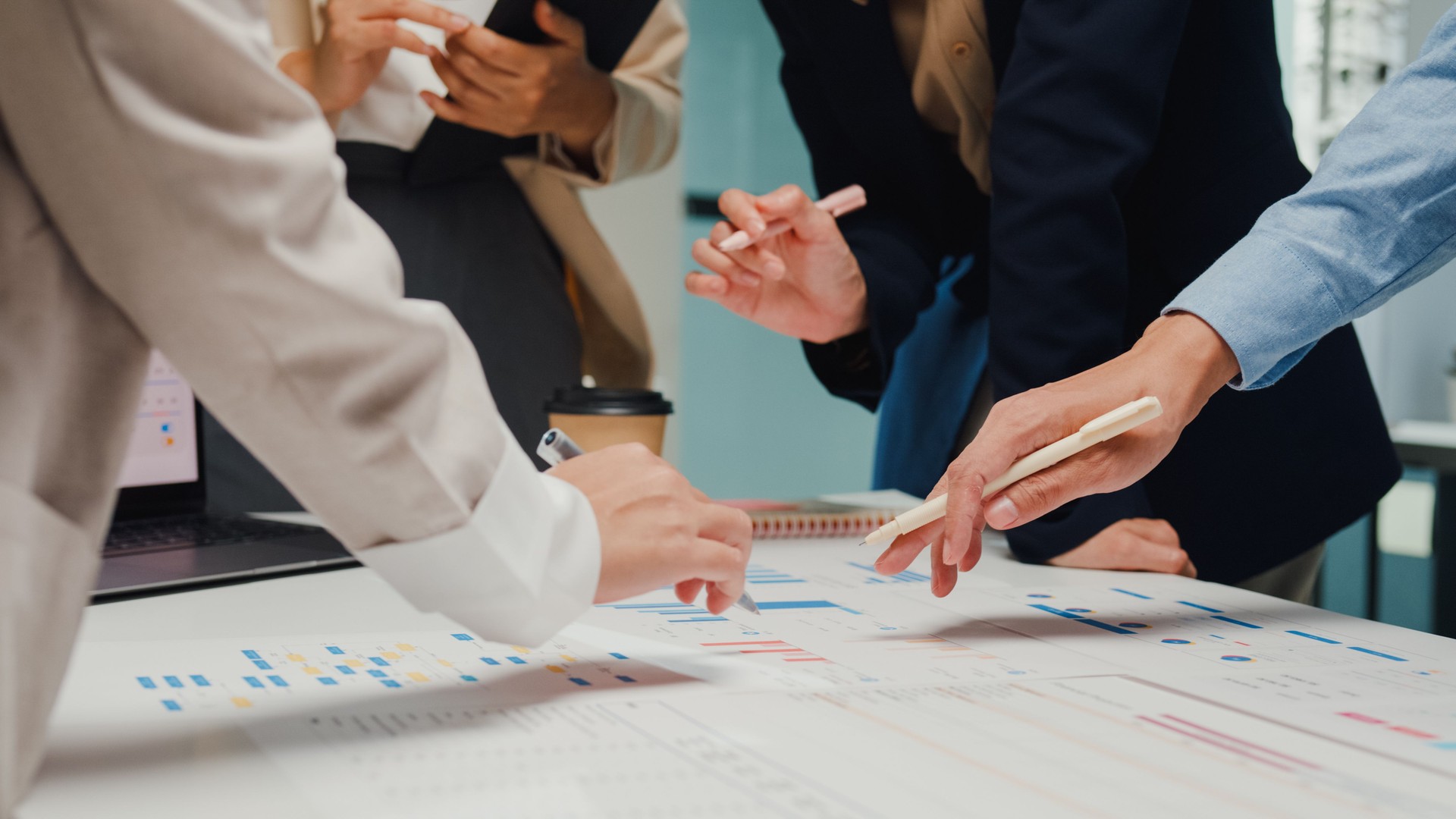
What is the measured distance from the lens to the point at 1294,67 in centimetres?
302

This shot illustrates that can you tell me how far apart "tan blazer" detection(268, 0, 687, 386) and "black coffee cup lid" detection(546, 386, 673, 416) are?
38 centimetres

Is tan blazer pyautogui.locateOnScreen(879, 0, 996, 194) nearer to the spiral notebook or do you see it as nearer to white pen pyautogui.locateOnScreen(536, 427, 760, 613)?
the spiral notebook

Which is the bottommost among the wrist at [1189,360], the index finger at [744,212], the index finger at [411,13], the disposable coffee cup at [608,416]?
the disposable coffee cup at [608,416]

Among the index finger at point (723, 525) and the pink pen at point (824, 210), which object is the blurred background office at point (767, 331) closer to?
the pink pen at point (824, 210)

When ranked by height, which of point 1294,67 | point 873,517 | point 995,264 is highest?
point 1294,67

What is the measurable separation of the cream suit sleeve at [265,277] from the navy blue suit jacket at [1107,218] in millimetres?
637

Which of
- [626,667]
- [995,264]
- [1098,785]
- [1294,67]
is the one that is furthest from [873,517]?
[1294,67]

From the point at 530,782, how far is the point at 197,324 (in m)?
0.21

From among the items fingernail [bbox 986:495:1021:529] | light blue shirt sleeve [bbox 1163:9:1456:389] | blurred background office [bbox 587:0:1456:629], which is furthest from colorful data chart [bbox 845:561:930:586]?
blurred background office [bbox 587:0:1456:629]

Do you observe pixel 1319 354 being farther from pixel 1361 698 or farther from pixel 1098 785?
pixel 1098 785

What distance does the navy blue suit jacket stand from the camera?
1025mm

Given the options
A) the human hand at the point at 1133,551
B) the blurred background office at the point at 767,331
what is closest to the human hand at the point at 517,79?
the human hand at the point at 1133,551

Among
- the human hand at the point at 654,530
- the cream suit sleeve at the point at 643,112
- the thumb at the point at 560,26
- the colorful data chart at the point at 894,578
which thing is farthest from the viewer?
the cream suit sleeve at the point at 643,112

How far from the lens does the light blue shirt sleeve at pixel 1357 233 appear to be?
799 millimetres
